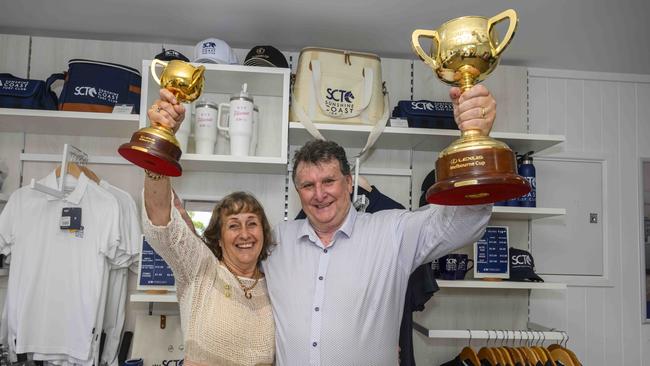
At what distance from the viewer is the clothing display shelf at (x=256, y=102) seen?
7.55 ft

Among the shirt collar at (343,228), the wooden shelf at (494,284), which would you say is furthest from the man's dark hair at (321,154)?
the wooden shelf at (494,284)

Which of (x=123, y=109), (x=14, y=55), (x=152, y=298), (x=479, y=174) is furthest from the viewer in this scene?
(x=14, y=55)

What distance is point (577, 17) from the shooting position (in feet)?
7.82

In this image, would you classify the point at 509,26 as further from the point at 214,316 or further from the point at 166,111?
the point at 214,316

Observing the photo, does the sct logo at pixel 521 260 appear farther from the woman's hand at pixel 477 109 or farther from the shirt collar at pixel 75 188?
the shirt collar at pixel 75 188

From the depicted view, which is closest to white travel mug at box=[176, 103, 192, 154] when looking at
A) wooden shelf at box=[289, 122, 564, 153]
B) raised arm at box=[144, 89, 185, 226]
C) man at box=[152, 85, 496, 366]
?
wooden shelf at box=[289, 122, 564, 153]

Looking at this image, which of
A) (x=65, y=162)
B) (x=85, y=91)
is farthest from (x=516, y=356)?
(x=85, y=91)

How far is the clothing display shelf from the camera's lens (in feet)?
7.55

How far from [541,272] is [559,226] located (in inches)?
12.2

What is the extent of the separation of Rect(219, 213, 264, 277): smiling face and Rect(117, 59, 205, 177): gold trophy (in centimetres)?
47

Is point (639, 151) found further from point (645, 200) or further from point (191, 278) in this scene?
point (191, 278)

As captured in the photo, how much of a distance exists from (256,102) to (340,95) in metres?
0.56

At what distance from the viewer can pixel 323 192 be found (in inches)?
64.1

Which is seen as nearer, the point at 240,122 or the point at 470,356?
the point at 240,122
